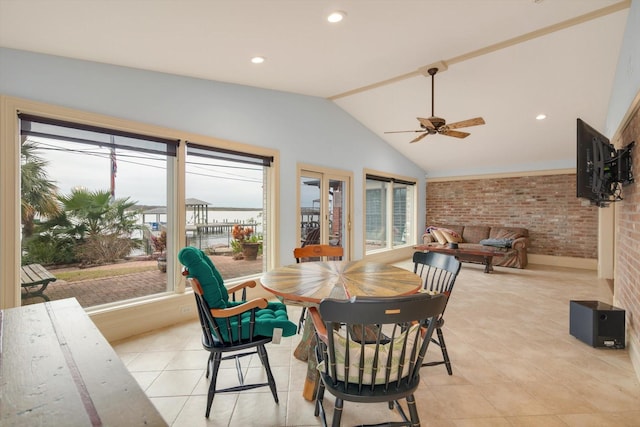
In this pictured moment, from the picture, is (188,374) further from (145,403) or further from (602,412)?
(602,412)

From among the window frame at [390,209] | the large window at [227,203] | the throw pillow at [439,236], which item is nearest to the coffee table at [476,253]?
the throw pillow at [439,236]

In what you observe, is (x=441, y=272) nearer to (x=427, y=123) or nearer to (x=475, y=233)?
(x=427, y=123)

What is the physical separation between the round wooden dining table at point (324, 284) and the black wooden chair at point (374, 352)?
1.32ft

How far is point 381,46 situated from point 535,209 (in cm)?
598

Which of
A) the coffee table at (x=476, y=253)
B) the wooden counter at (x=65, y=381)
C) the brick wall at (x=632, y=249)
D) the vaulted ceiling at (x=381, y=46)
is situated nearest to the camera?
the wooden counter at (x=65, y=381)

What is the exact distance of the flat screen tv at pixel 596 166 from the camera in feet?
9.04

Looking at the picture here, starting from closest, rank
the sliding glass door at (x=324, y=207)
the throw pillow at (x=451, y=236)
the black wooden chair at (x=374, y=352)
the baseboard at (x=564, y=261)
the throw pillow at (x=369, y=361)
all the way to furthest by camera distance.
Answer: the black wooden chair at (x=374, y=352), the throw pillow at (x=369, y=361), the sliding glass door at (x=324, y=207), the baseboard at (x=564, y=261), the throw pillow at (x=451, y=236)

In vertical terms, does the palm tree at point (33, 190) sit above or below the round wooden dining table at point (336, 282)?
above

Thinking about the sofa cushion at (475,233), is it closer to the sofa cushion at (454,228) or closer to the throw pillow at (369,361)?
the sofa cushion at (454,228)

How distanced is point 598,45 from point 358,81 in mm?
2667

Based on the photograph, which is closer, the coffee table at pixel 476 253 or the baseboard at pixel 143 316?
the baseboard at pixel 143 316

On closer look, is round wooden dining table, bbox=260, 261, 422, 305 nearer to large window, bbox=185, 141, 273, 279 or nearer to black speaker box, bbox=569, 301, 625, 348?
large window, bbox=185, 141, 273, 279

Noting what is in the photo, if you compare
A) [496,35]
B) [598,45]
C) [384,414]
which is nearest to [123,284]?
[384,414]

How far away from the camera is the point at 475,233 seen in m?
7.59
